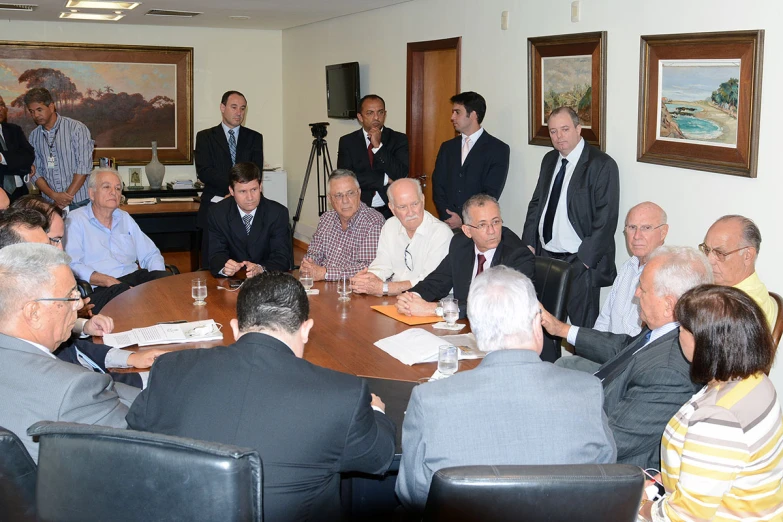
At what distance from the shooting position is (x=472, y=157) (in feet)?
19.9

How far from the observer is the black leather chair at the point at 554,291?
374 cm

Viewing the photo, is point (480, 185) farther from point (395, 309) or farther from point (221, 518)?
point (221, 518)

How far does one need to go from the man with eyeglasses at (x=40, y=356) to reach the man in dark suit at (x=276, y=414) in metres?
0.16

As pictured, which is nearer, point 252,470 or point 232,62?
point 252,470

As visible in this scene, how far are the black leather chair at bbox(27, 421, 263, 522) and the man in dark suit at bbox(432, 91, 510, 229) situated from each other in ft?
14.9

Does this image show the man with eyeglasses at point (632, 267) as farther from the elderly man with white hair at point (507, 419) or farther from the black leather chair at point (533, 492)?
the black leather chair at point (533, 492)

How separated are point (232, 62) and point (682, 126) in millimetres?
7631

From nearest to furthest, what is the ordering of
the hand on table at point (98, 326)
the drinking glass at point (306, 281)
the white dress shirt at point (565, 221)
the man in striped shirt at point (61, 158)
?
the hand on table at point (98, 326) → the drinking glass at point (306, 281) → the white dress shirt at point (565, 221) → the man in striped shirt at point (61, 158)

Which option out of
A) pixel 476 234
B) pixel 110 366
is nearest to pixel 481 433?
pixel 110 366

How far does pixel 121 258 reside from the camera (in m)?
5.19

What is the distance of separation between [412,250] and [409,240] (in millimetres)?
71

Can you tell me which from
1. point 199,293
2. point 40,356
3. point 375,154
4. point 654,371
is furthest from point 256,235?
point 654,371

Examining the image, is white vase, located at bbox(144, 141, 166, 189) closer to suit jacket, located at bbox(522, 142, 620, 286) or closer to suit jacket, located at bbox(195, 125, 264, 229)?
suit jacket, located at bbox(195, 125, 264, 229)

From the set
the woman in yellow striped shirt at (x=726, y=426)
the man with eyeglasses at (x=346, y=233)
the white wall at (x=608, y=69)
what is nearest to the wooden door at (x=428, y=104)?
the white wall at (x=608, y=69)
